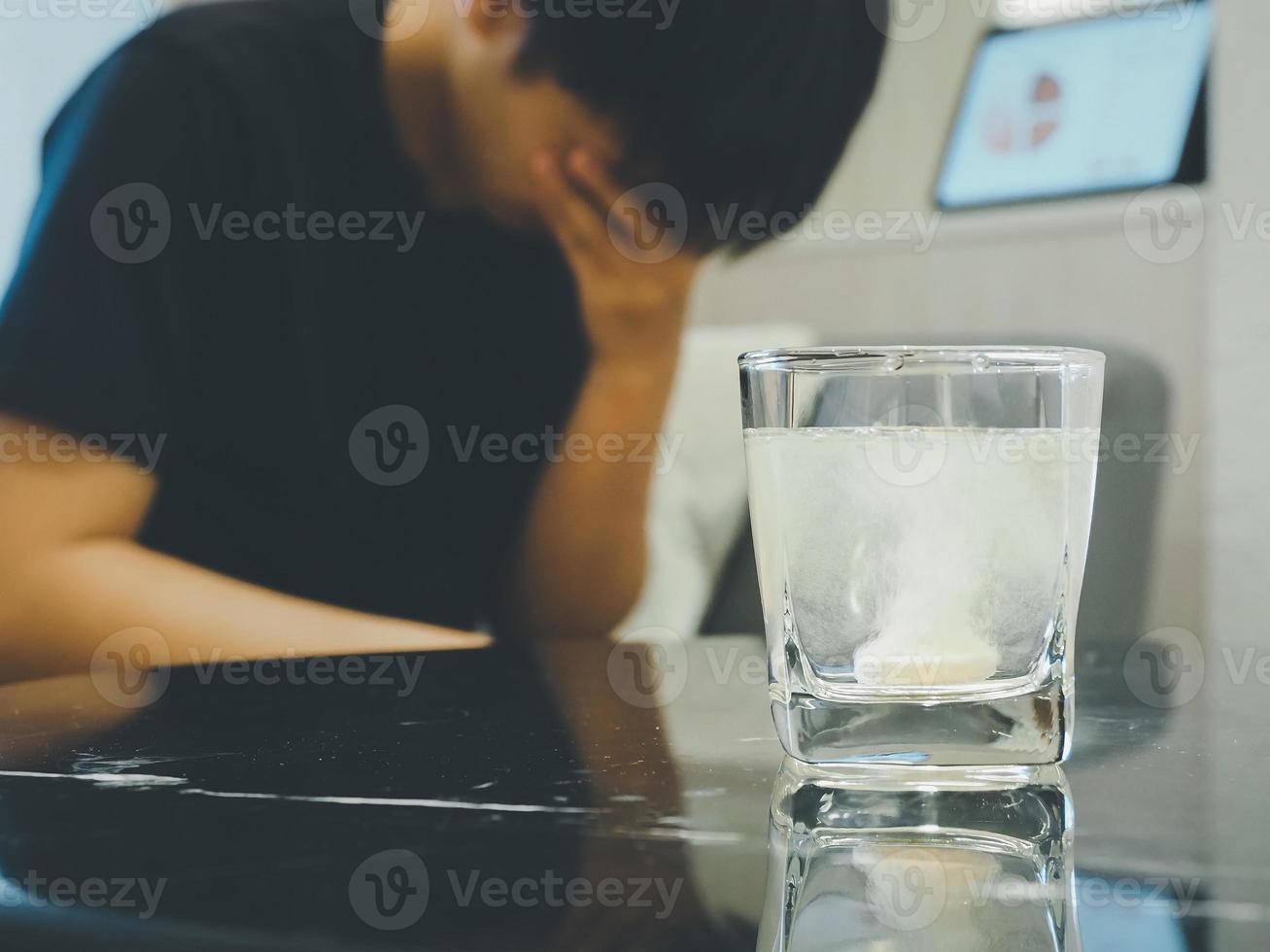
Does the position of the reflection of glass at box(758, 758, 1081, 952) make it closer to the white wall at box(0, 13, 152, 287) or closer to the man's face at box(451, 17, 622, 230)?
the man's face at box(451, 17, 622, 230)

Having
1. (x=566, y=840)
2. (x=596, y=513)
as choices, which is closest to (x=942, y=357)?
(x=566, y=840)

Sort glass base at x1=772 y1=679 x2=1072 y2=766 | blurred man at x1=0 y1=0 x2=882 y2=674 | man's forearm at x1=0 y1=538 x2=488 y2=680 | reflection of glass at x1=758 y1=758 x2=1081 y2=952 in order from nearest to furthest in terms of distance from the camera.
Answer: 1. reflection of glass at x1=758 y1=758 x2=1081 y2=952
2. glass base at x1=772 y1=679 x2=1072 y2=766
3. man's forearm at x1=0 y1=538 x2=488 y2=680
4. blurred man at x1=0 y1=0 x2=882 y2=674

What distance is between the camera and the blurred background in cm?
150

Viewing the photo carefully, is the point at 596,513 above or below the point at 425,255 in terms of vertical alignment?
below

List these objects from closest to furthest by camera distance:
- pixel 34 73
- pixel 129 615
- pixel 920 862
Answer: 1. pixel 920 862
2. pixel 129 615
3. pixel 34 73

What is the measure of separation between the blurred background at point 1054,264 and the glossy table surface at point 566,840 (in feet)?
3.66

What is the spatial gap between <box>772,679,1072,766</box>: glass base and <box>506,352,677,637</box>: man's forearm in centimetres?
123

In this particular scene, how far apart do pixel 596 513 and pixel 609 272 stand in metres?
0.34

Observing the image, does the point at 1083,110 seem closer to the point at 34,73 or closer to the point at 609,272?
the point at 609,272

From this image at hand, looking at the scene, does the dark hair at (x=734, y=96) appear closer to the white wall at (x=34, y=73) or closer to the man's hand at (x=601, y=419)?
the man's hand at (x=601, y=419)

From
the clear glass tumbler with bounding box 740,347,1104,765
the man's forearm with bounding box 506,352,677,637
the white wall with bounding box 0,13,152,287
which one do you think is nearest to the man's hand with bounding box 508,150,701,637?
the man's forearm with bounding box 506,352,677,637

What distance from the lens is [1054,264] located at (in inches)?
59.9

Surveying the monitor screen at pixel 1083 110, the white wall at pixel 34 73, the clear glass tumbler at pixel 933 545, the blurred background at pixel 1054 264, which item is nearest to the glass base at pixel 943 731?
the clear glass tumbler at pixel 933 545

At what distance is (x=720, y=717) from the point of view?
446 millimetres
